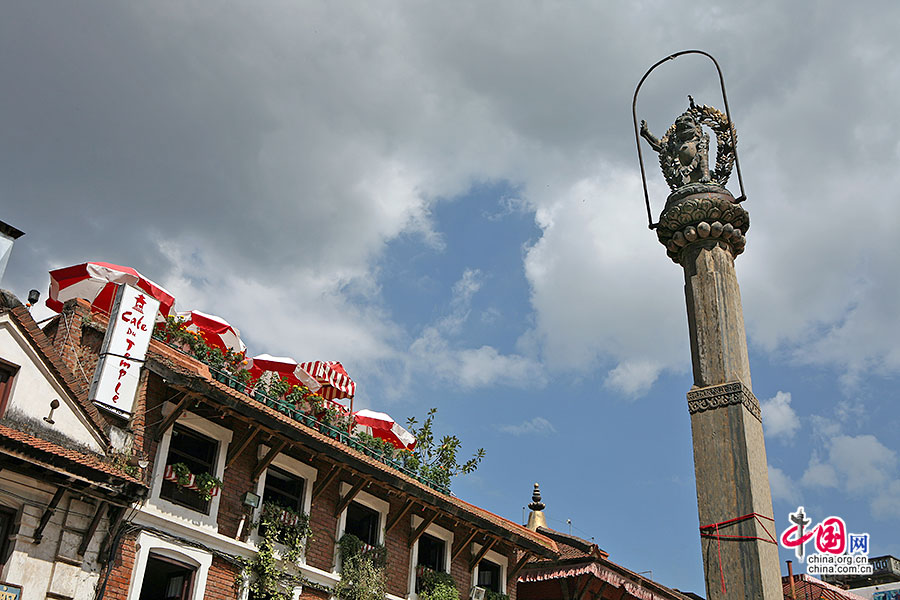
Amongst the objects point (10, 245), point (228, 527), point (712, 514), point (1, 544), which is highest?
point (10, 245)

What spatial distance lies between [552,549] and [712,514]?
21.5m

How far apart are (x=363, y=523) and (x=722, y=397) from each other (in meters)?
17.4

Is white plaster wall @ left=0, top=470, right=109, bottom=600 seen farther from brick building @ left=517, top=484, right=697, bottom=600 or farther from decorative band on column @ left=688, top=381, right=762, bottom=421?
brick building @ left=517, top=484, right=697, bottom=600

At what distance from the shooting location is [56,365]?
15961mm

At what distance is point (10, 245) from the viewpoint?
57.0 ft

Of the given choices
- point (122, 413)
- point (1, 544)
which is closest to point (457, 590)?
point (122, 413)

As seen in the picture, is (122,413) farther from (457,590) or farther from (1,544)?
(457,590)

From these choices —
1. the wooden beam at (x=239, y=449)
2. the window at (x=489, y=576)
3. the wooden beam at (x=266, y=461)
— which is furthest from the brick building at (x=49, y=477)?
the window at (x=489, y=576)

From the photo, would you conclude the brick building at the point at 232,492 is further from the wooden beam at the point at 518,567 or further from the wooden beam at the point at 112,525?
the wooden beam at the point at 518,567

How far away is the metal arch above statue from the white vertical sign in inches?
499

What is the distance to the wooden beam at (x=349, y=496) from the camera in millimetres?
20781

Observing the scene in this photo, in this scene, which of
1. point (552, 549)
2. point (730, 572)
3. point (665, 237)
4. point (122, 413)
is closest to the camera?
point (730, 572)

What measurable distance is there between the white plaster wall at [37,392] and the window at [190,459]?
6.48 feet

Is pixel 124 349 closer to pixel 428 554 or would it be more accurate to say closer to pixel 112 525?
pixel 112 525
